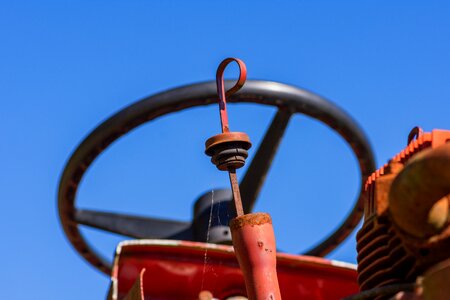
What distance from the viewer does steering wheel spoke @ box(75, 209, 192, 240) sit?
13.7 meters

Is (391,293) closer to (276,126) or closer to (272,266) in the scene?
(272,266)

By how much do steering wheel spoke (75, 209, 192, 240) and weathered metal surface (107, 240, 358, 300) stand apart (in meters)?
6.73

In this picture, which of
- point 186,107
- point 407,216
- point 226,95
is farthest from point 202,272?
point 186,107

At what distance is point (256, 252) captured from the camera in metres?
3.25

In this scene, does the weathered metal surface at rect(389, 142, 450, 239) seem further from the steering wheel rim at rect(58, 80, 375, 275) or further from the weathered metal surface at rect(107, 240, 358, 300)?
the steering wheel rim at rect(58, 80, 375, 275)

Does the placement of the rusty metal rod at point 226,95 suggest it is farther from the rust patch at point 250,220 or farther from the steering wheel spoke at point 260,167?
the steering wheel spoke at point 260,167

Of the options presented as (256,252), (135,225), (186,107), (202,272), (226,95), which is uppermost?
(186,107)

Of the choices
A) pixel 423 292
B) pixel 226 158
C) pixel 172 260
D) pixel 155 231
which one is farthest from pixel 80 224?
pixel 423 292

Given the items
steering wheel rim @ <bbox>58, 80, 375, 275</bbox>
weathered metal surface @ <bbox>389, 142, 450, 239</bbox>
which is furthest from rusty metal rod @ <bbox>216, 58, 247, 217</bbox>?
steering wheel rim @ <bbox>58, 80, 375, 275</bbox>

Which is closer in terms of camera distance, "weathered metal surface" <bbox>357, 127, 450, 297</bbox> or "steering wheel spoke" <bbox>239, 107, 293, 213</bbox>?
"weathered metal surface" <bbox>357, 127, 450, 297</bbox>

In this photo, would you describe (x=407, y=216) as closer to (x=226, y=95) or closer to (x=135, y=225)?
(x=226, y=95)

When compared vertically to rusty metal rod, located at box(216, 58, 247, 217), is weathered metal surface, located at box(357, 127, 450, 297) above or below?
below

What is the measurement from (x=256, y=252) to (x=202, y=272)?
3583mm

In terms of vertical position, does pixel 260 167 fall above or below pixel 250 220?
above
